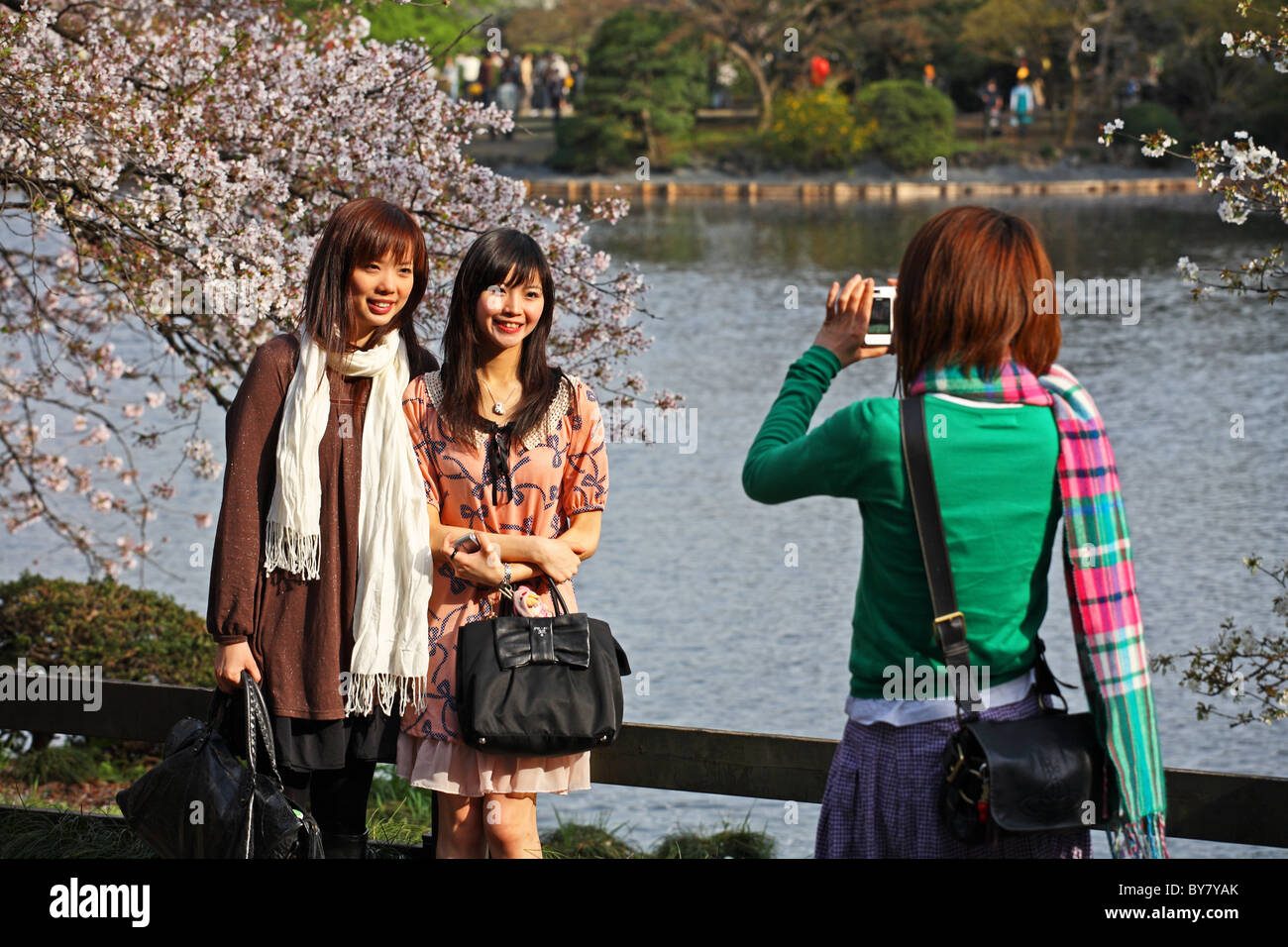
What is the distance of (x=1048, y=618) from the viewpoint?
1110cm

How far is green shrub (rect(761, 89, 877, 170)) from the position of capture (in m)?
41.8

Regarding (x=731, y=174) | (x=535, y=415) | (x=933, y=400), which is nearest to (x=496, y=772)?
(x=535, y=415)

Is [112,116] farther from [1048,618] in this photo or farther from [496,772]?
[1048,618]

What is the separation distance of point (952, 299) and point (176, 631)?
17.5 feet

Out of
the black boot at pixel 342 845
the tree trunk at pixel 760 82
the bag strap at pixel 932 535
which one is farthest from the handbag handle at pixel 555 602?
the tree trunk at pixel 760 82

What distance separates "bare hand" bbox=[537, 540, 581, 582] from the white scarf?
0.25 m

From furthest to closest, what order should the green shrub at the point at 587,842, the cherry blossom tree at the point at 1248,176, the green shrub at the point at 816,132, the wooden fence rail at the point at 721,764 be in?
1. the green shrub at the point at 816,132
2. the green shrub at the point at 587,842
3. the cherry blossom tree at the point at 1248,176
4. the wooden fence rail at the point at 721,764

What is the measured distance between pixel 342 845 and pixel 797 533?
10424 mm

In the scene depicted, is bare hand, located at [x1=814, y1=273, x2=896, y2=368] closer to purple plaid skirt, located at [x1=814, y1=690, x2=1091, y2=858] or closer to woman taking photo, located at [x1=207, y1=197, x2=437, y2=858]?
purple plaid skirt, located at [x1=814, y1=690, x2=1091, y2=858]

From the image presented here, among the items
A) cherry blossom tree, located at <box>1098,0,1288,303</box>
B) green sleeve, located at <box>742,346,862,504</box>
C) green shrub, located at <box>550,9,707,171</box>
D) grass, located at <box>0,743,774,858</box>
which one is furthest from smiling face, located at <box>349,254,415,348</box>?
green shrub, located at <box>550,9,707,171</box>

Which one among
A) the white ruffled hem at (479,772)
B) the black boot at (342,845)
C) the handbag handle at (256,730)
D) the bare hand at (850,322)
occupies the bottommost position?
the black boot at (342,845)

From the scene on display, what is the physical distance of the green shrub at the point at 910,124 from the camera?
41.6 m

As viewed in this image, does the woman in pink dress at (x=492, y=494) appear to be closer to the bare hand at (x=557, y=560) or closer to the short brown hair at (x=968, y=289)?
the bare hand at (x=557, y=560)

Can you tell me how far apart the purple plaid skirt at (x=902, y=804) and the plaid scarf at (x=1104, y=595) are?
12 centimetres
